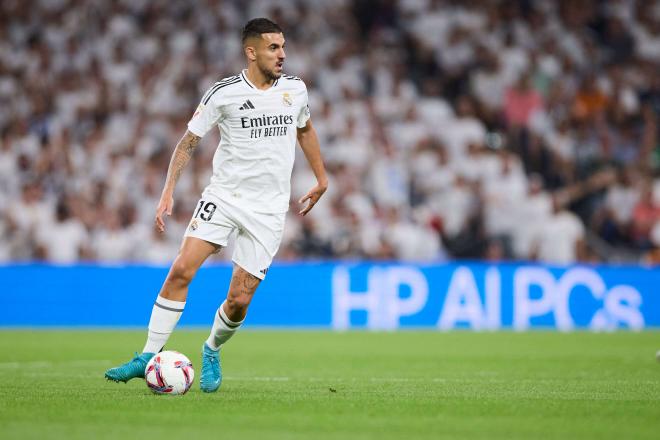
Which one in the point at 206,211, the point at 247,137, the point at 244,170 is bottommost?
the point at 206,211

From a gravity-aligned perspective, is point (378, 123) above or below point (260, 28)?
above

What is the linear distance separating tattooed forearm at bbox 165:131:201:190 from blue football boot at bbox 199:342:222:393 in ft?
4.13

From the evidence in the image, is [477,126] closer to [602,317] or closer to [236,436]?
[602,317]

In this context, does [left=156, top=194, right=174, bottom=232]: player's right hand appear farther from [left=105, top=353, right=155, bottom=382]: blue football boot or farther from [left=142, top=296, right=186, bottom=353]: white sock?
[left=105, top=353, right=155, bottom=382]: blue football boot

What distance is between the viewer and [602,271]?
1884cm

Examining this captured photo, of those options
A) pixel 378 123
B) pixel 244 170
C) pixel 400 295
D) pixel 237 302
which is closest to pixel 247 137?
pixel 244 170

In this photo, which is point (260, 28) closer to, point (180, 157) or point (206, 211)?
point (180, 157)

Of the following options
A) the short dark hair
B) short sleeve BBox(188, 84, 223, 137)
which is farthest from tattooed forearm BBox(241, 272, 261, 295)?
the short dark hair

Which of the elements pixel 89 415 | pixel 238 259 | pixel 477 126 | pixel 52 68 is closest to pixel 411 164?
pixel 477 126

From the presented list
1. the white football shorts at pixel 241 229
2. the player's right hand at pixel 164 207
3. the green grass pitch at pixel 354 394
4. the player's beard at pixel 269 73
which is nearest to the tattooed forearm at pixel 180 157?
the player's right hand at pixel 164 207

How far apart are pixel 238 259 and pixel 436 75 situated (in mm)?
14630

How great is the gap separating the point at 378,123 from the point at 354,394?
13.2 m

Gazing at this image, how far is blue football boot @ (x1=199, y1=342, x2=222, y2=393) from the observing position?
8531mm

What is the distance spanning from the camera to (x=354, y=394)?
A: 27.4ft
